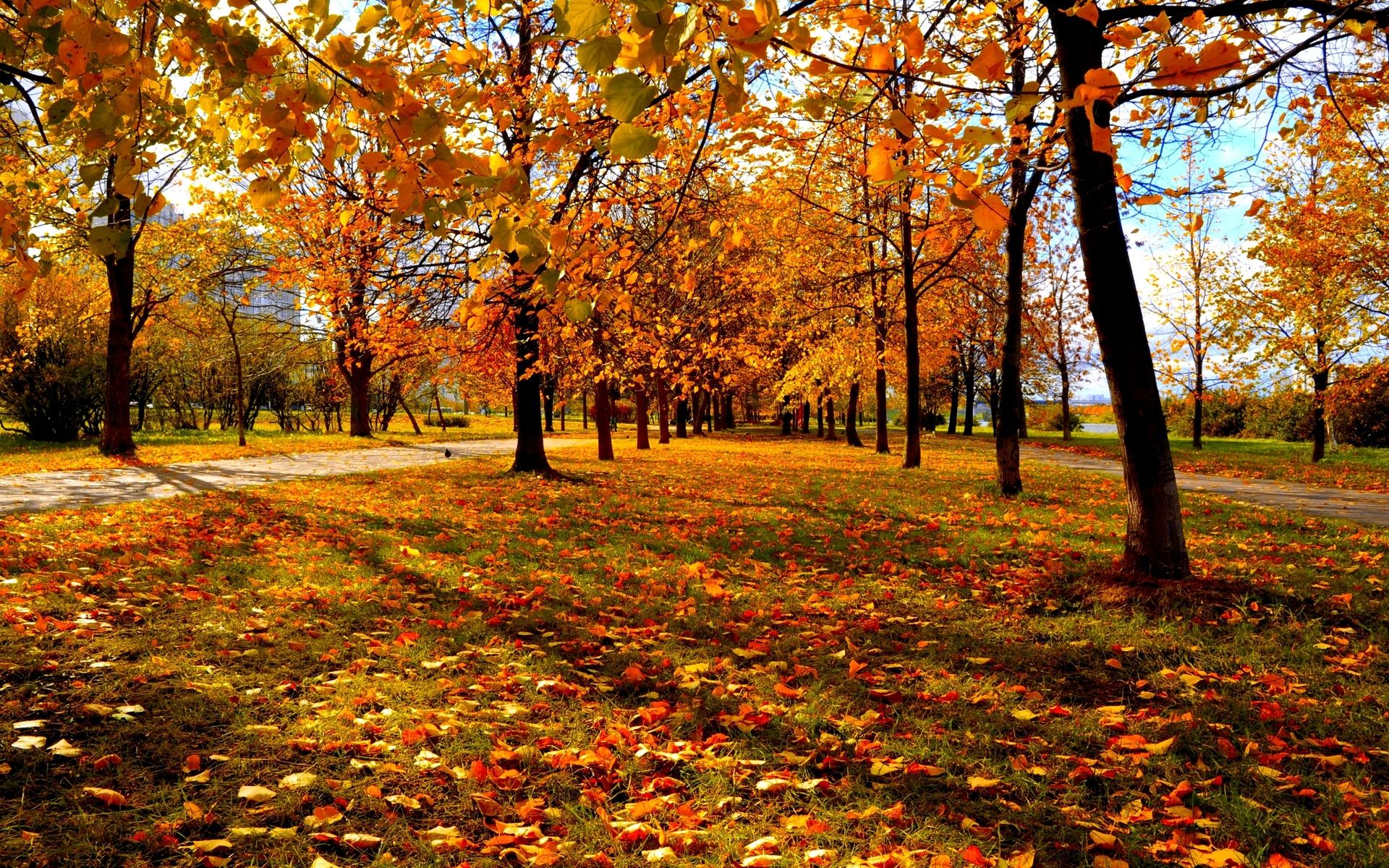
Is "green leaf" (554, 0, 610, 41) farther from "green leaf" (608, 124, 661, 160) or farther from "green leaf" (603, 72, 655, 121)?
"green leaf" (608, 124, 661, 160)

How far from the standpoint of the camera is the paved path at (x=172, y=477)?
889 centimetres

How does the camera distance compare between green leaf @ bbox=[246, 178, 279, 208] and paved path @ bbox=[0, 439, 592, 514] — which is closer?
green leaf @ bbox=[246, 178, 279, 208]

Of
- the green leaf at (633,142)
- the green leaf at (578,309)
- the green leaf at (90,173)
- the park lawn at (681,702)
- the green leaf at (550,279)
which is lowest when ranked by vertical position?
the park lawn at (681,702)

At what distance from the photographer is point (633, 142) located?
1.78 meters

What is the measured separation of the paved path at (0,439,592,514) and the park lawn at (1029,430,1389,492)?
18938mm

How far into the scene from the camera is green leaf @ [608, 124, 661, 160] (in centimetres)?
174

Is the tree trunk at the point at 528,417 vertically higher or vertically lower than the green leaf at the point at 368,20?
lower

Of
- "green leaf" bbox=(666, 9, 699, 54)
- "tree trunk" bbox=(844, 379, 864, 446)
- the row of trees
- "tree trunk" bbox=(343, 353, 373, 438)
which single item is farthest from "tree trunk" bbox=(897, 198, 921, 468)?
"tree trunk" bbox=(343, 353, 373, 438)

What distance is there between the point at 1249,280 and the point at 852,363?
10661mm

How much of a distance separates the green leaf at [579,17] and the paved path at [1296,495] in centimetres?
1069

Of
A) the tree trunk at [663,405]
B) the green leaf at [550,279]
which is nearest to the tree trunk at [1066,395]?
the tree trunk at [663,405]

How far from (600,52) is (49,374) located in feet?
81.0

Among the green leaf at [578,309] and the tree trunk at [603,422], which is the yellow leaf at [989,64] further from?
the tree trunk at [603,422]

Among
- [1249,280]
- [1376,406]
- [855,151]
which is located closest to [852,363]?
[855,151]
